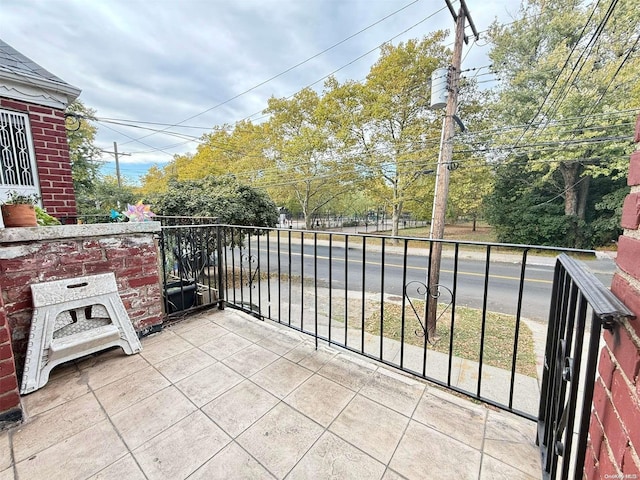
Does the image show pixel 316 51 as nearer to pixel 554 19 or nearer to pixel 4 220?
pixel 4 220

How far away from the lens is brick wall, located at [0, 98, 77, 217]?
3.26 metres

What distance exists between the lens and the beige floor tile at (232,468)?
108cm

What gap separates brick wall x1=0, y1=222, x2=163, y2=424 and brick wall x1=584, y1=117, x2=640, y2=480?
89.6 inches

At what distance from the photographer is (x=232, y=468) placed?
3.66 feet

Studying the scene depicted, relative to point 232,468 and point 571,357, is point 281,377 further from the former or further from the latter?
point 571,357

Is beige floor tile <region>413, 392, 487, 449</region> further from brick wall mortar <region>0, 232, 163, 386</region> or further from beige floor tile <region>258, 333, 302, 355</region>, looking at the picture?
brick wall mortar <region>0, 232, 163, 386</region>

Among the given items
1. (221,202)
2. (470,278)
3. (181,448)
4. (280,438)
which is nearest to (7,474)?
(181,448)

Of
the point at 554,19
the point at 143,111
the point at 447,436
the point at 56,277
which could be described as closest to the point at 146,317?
the point at 56,277

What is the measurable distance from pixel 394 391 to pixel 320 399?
454mm

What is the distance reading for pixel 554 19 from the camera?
9438mm

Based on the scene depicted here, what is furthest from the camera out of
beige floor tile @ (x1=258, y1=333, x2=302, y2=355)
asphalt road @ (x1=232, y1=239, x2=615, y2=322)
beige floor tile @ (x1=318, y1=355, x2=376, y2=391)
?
asphalt road @ (x1=232, y1=239, x2=615, y2=322)

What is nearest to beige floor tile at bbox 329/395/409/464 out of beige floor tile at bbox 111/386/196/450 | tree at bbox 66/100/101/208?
beige floor tile at bbox 111/386/196/450

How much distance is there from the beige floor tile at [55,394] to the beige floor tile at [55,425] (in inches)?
2.1

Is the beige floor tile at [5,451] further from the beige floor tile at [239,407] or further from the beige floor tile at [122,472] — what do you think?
the beige floor tile at [239,407]
